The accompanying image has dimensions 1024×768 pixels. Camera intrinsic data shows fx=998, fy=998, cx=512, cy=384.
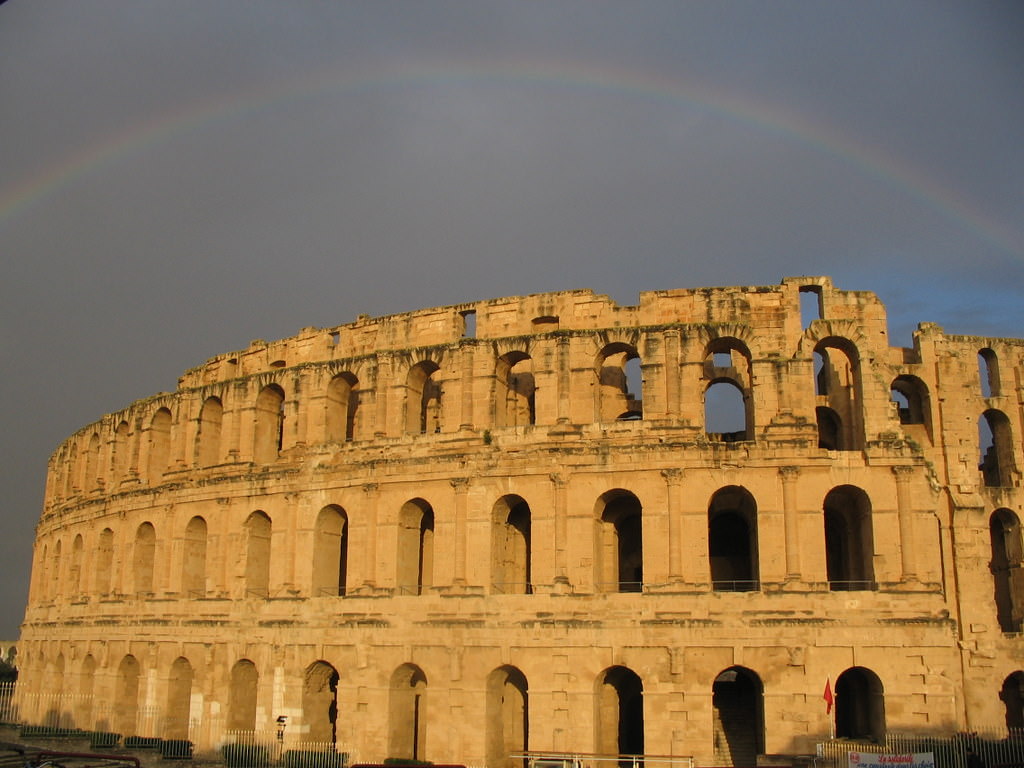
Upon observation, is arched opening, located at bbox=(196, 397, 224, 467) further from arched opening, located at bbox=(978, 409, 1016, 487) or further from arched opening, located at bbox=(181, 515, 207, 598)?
arched opening, located at bbox=(978, 409, 1016, 487)

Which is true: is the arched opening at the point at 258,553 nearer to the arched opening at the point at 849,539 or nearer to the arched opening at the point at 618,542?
the arched opening at the point at 618,542

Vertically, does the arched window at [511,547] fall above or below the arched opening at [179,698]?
above

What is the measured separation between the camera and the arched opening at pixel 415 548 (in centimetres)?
3425

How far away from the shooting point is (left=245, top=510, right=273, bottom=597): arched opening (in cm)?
3760

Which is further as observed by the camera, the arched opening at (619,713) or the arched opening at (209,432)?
the arched opening at (209,432)

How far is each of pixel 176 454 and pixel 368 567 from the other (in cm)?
1236

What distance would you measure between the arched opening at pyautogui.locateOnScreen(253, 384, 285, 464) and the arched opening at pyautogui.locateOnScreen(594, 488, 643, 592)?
45.0ft

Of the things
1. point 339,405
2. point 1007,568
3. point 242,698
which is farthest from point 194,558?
point 1007,568

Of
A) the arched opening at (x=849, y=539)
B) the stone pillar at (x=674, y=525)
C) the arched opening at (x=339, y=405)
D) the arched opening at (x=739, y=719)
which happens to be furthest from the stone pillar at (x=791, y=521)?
the arched opening at (x=339, y=405)

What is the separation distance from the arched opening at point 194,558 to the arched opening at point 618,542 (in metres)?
17.0

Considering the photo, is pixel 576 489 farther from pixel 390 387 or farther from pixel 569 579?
pixel 390 387

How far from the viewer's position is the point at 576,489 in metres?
31.6

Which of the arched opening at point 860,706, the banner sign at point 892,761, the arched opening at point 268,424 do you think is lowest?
the banner sign at point 892,761

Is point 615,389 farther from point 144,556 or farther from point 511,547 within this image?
point 144,556
